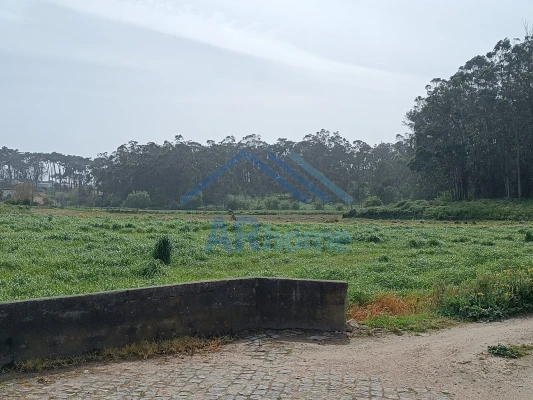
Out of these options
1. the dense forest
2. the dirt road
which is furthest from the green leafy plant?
the dense forest

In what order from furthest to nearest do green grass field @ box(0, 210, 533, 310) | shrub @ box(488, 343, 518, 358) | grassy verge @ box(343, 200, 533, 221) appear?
grassy verge @ box(343, 200, 533, 221), green grass field @ box(0, 210, 533, 310), shrub @ box(488, 343, 518, 358)

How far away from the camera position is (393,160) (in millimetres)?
78312

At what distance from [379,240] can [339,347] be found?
13.9m

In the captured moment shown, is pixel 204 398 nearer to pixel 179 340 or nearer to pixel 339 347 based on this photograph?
pixel 179 340

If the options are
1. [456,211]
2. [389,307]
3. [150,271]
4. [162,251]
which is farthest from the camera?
[456,211]

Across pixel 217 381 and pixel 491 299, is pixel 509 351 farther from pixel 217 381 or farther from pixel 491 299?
pixel 217 381

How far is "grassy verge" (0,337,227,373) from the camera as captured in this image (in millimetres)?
5145

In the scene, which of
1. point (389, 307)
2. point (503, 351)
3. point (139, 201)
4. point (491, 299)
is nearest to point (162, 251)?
point (389, 307)

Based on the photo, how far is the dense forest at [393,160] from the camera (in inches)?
1783

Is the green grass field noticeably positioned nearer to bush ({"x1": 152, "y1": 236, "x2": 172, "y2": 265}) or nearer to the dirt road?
bush ({"x1": 152, "y1": 236, "x2": 172, "y2": 265})

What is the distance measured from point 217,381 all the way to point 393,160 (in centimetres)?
7658

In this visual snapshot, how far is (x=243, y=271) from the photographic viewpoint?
12273 mm

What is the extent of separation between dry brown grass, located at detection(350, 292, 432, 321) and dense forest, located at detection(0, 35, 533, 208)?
39696 mm

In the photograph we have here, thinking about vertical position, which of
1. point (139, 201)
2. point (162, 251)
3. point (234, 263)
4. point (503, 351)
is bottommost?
point (234, 263)
